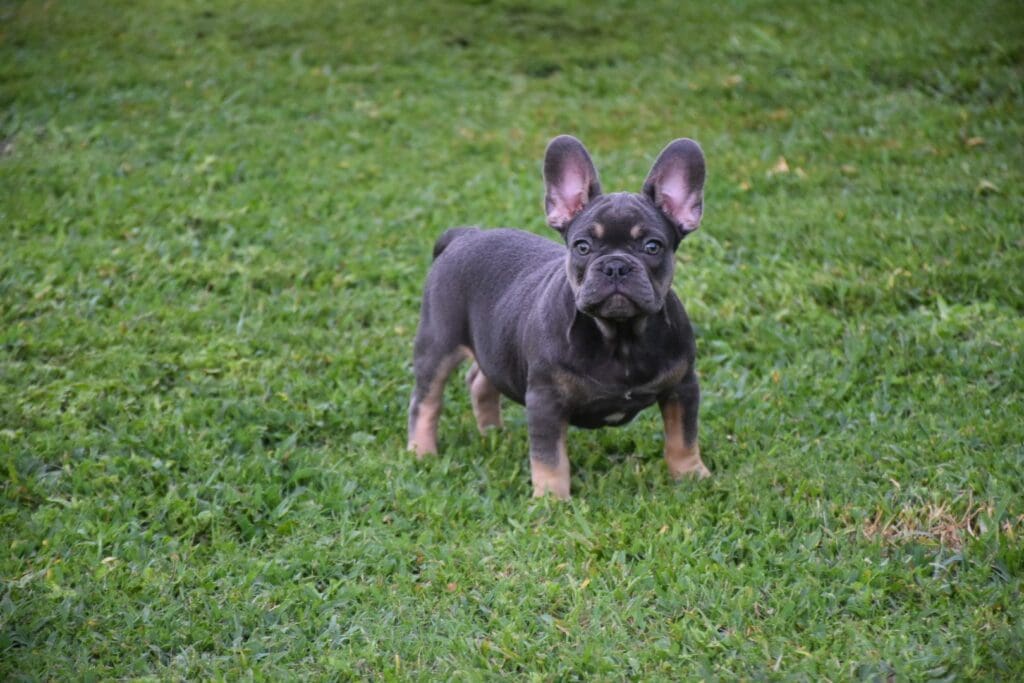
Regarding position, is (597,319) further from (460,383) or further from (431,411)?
(460,383)

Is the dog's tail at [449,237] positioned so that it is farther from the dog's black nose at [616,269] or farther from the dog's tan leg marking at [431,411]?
the dog's black nose at [616,269]

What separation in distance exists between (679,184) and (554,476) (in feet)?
5.48

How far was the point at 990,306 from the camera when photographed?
26.0 ft

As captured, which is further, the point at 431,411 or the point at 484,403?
the point at 484,403

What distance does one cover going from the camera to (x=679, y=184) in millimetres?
6047

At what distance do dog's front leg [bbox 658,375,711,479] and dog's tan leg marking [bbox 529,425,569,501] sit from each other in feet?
1.92

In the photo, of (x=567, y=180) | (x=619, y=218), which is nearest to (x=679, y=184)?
(x=619, y=218)

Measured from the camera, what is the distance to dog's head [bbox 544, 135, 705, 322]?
18.3 feet

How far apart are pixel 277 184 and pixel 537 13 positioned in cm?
581

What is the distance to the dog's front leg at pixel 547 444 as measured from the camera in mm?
6035

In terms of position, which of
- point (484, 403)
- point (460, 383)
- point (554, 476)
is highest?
point (554, 476)

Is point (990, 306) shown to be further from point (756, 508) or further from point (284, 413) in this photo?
point (284, 413)

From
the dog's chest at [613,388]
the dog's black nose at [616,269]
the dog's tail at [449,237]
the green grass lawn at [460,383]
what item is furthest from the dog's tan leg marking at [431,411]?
the dog's black nose at [616,269]

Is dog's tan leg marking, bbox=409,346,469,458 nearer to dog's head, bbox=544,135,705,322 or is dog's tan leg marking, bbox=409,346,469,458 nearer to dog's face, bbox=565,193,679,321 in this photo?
dog's head, bbox=544,135,705,322
